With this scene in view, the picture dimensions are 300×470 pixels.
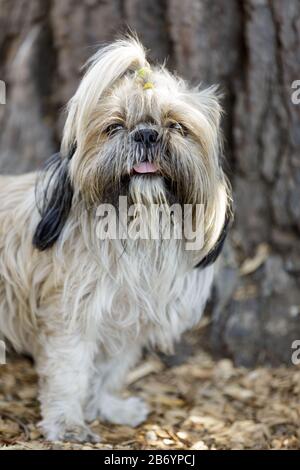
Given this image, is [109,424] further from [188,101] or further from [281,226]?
[188,101]

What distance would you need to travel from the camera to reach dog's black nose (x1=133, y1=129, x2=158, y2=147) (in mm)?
3604

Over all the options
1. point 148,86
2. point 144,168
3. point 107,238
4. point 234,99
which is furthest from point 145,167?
point 234,99

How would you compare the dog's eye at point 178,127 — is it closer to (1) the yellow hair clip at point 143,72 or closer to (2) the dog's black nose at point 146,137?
(2) the dog's black nose at point 146,137

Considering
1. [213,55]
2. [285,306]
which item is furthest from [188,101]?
[285,306]

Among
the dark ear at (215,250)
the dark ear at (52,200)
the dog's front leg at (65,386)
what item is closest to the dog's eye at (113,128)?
the dark ear at (52,200)

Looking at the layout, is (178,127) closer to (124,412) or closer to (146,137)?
(146,137)

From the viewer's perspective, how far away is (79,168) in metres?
3.77

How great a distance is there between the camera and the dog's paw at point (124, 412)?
15.4 ft

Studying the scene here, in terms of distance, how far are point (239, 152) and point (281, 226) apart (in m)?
0.58

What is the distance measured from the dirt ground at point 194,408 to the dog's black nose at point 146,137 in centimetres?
170

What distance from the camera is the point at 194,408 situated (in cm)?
480

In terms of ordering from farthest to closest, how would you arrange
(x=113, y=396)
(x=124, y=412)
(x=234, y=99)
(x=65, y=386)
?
(x=234, y=99) → (x=113, y=396) → (x=124, y=412) → (x=65, y=386)

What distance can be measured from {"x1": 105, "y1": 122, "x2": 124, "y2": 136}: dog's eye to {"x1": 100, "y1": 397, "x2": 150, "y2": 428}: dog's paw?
6.22 feet

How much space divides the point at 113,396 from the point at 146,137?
1.97 meters
